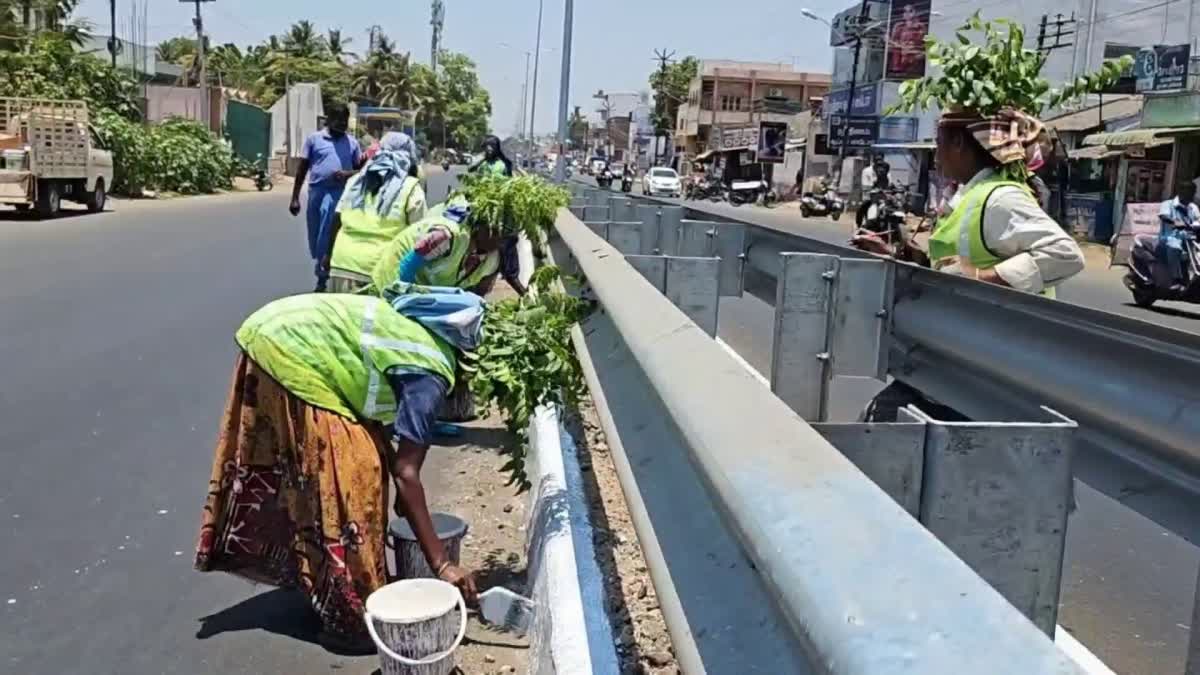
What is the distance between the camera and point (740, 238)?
643 cm

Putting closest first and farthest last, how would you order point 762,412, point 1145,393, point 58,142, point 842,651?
point 842,651, point 762,412, point 1145,393, point 58,142

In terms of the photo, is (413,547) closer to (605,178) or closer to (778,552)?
(778,552)

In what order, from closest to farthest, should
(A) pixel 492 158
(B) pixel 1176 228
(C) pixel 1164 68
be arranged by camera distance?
(A) pixel 492 158
(B) pixel 1176 228
(C) pixel 1164 68

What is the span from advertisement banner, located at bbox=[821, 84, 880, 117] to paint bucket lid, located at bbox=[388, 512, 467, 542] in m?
48.8

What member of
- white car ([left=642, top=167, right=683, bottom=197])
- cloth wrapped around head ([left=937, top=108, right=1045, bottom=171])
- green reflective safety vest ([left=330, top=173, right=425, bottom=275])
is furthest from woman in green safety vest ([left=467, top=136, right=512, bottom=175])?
white car ([left=642, top=167, right=683, bottom=197])

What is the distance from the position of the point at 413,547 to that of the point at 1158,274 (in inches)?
524

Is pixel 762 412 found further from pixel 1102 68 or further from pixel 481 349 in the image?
pixel 1102 68

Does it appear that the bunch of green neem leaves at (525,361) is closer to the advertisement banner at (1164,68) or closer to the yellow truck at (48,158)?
the yellow truck at (48,158)

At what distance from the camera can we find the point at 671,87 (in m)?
111

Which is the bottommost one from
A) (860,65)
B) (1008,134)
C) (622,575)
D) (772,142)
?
(622,575)

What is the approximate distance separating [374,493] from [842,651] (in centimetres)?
286

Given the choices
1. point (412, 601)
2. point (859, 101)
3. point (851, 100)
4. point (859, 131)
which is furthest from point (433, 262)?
point (859, 101)

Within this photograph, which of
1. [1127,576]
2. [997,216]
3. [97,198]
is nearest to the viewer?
[997,216]

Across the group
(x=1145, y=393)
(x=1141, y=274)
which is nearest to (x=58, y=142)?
(x=1141, y=274)
